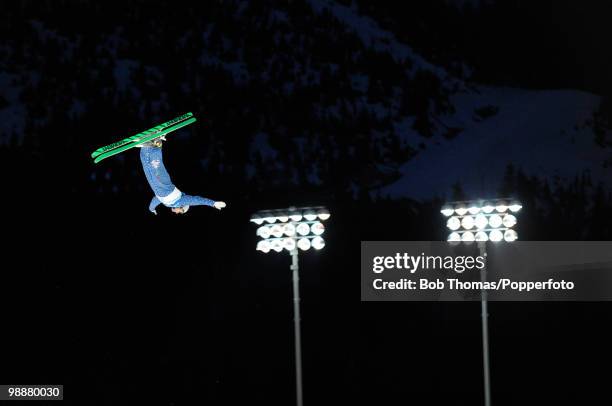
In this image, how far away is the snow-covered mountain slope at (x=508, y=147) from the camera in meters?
81.9

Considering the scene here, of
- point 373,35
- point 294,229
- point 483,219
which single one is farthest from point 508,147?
point 294,229

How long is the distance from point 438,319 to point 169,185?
1361 inches

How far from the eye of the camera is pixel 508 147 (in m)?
86.6

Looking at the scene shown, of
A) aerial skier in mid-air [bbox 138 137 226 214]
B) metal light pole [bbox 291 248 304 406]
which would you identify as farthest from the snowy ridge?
aerial skier in mid-air [bbox 138 137 226 214]

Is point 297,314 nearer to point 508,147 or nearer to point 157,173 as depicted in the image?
point 157,173

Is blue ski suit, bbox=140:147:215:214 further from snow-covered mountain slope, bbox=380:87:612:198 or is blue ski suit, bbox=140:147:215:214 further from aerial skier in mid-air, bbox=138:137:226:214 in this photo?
snow-covered mountain slope, bbox=380:87:612:198

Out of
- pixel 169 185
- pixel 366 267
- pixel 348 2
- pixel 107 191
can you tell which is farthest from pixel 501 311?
pixel 348 2

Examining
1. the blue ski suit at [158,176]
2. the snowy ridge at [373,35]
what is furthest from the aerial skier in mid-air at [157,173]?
the snowy ridge at [373,35]

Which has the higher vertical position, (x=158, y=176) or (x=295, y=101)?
(x=295, y=101)

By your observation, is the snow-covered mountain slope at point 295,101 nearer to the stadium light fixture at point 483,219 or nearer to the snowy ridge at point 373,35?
the snowy ridge at point 373,35

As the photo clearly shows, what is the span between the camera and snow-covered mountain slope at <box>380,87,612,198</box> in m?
81.9

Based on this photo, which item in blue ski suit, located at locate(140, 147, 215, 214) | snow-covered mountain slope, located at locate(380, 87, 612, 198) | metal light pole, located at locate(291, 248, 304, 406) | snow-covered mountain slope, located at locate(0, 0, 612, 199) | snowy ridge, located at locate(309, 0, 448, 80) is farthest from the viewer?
snowy ridge, located at locate(309, 0, 448, 80)

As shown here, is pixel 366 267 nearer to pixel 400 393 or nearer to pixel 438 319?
pixel 438 319

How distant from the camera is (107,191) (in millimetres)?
54531
